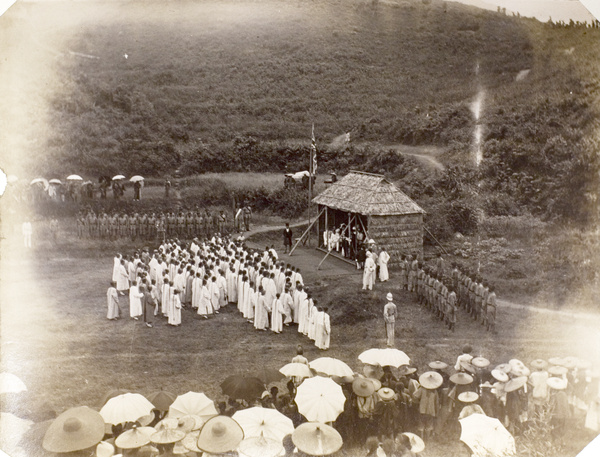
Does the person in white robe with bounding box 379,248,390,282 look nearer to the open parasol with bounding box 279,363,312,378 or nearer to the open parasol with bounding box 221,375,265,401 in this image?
the open parasol with bounding box 279,363,312,378

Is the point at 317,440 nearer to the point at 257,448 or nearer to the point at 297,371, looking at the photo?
the point at 257,448

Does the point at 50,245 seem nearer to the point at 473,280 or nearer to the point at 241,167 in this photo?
the point at 241,167

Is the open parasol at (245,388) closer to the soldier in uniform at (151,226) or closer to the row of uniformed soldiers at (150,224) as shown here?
the row of uniformed soldiers at (150,224)

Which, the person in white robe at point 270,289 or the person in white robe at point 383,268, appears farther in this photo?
the person in white robe at point 383,268

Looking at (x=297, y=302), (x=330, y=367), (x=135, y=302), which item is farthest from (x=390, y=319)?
(x=135, y=302)

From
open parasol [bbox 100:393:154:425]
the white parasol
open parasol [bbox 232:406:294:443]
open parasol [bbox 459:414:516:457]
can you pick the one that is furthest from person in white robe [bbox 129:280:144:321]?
open parasol [bbox 459:414:516:457]

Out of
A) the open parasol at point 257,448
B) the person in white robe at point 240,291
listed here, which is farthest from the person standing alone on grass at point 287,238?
the open parasol at point 257,448
